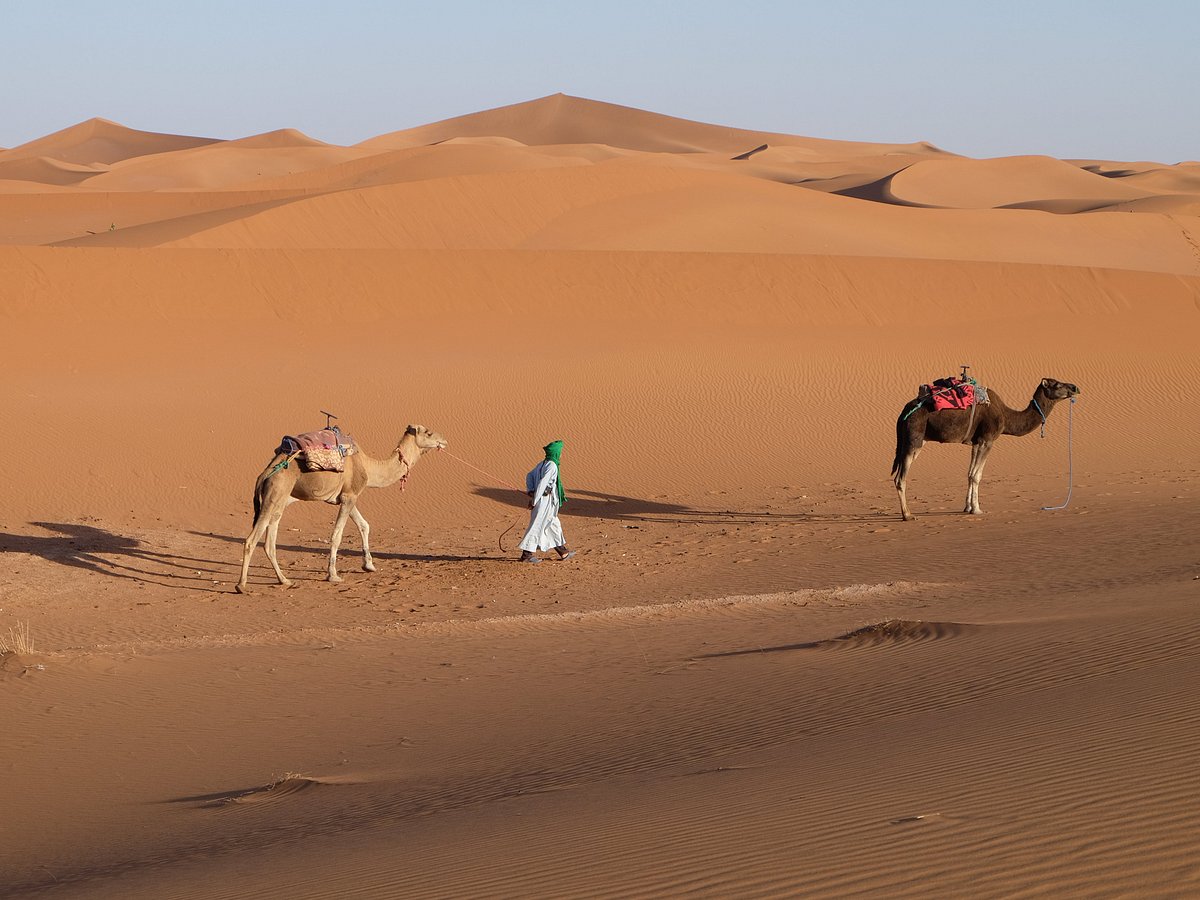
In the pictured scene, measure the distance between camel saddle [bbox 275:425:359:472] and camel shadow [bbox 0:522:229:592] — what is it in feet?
6.06

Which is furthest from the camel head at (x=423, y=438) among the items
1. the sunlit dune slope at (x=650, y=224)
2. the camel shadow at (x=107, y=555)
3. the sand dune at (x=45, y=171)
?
the sand dune at (x=45, y=171)

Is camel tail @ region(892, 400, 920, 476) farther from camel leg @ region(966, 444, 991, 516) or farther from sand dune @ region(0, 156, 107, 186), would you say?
sand dune @ region(0, 156, 107, 186)

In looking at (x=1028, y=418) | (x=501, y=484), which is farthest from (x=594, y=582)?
(x=1028, y=418)

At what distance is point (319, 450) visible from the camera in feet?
46.0

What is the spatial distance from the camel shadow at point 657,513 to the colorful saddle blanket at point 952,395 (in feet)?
5.48

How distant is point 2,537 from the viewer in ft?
54.6

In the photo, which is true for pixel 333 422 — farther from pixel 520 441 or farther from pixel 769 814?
pixel 769 814

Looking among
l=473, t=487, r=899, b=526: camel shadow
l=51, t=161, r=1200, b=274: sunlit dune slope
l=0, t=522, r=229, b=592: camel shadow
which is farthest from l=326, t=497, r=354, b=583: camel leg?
l=51, t=161, r=1200, b=274: sunlit dune slope

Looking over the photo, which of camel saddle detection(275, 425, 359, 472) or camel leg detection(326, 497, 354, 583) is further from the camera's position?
camel leg detection(326, 497, 354, 583)

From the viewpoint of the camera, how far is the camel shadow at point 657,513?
17.8m

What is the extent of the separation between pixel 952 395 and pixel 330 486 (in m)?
8.02

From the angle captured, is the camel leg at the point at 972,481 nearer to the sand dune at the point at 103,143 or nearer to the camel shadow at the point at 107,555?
the camel shadow at the point at 107,555

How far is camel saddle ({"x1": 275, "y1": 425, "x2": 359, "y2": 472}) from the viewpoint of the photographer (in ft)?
45.6

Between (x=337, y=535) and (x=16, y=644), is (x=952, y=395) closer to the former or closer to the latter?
(x=337, y=535)
